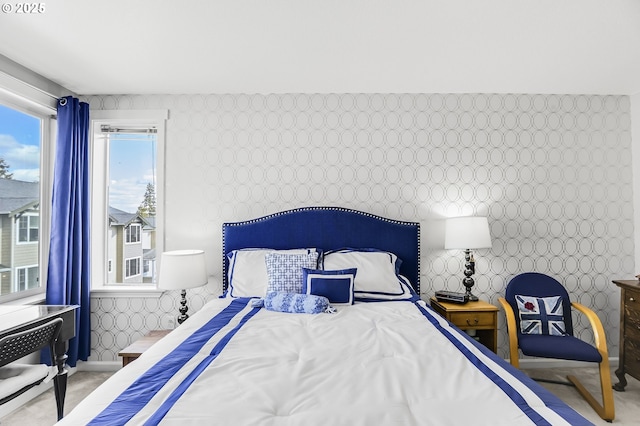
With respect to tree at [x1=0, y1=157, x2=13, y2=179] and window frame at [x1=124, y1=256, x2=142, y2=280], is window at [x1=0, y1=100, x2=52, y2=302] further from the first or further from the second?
window frame at [x1=124, y1=256, x2=142, y2=280]

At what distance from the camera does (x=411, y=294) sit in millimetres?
2938

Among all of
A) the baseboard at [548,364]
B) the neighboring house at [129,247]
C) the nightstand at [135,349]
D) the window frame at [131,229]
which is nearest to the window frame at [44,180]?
the neighboring house at [129,247]

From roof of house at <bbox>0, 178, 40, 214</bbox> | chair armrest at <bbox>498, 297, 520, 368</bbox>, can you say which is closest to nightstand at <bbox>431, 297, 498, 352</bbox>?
chair armrest at <bbox>498, 297, 520, 368</bbox>

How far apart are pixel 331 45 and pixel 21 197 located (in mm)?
2800

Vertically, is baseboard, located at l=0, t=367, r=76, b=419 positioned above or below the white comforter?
below

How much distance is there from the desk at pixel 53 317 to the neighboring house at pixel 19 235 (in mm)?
635

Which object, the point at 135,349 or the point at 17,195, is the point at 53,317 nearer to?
the point at 135,349

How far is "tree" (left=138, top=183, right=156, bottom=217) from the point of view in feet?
11.9

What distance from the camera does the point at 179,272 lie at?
2.89 meters

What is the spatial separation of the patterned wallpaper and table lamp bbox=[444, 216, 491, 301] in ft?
0.76

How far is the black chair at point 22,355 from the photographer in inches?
74.2

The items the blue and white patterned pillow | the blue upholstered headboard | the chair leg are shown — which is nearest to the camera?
the chair leg

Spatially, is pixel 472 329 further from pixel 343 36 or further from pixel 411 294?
pixel 343 36

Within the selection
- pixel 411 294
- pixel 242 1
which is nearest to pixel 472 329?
pixel 411 294
